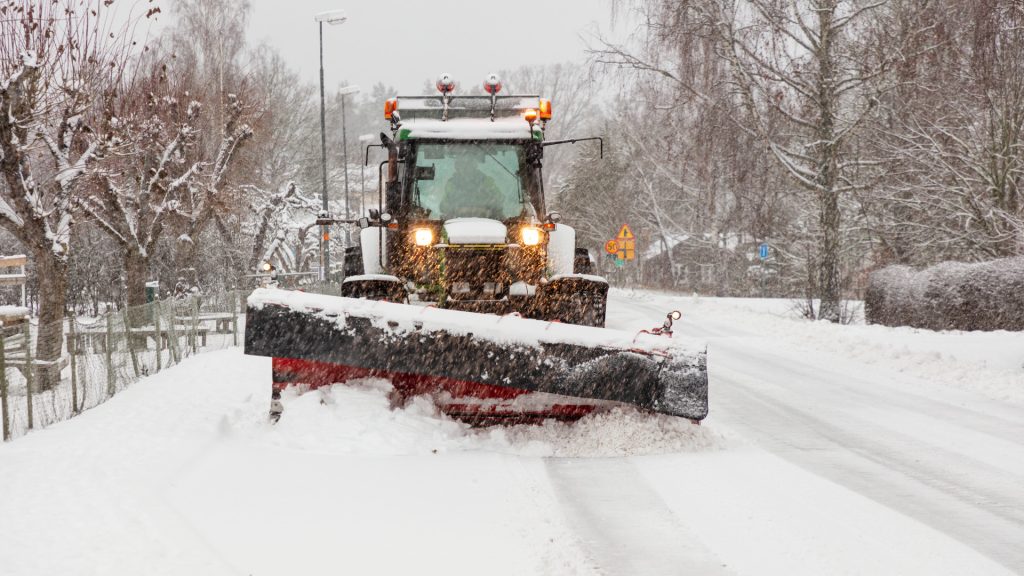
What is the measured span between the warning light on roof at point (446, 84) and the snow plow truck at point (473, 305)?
0.01m

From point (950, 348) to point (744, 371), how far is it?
374 cm

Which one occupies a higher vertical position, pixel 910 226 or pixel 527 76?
pixel 527 76

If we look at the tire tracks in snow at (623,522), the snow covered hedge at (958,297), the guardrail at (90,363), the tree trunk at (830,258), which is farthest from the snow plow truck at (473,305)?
the tree trunk at (830,258)

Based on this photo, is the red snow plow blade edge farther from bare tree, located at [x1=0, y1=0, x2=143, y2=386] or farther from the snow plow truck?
bare tree, located at [x1=0, y1=0, x2=143, y2=386]

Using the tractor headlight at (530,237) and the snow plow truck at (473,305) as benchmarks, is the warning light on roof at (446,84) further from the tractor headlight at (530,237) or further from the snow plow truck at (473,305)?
the tractor headlight at (530,237)

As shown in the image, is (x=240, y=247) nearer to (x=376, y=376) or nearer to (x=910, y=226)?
(x=910, y=226)

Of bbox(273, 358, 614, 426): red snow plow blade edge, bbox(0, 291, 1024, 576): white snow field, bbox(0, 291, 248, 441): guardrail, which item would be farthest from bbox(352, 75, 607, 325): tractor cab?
bbox(0, 291, 248, 441): guardrail

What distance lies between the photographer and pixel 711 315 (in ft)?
67.6

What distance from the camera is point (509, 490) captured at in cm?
485

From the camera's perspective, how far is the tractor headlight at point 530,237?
7301mm

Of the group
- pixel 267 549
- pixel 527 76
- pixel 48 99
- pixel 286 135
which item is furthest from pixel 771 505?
pixel 527 76

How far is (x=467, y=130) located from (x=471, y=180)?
47cm

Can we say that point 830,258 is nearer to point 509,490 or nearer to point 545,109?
point 545,109

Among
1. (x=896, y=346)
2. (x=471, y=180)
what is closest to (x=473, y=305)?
(x=471, y=180)
